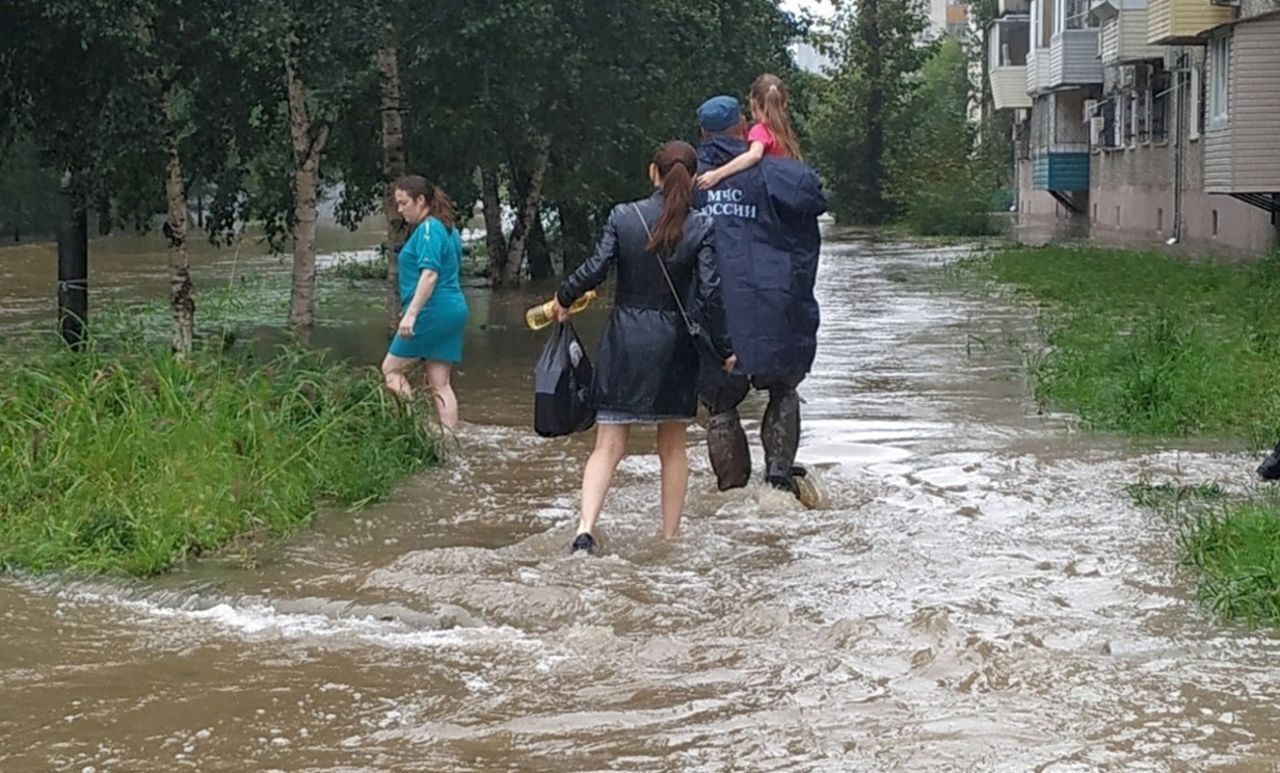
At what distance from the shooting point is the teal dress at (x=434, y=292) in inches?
420

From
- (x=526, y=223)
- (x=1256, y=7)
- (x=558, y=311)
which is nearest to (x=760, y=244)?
(x=558, y=311)

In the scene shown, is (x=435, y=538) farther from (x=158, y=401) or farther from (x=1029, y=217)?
(x=1029, y=217)

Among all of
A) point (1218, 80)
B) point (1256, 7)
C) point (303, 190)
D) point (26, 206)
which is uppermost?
point (1256, 7)

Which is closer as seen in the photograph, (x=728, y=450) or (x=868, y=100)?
(x=728, y=450)

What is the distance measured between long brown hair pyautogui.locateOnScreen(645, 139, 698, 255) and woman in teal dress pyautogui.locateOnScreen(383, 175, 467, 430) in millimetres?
3039

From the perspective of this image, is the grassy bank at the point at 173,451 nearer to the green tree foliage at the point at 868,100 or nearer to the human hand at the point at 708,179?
the human hand at the point at 708,179

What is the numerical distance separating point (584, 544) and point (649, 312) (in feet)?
3.26

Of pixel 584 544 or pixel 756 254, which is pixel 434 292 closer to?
pixel 756 254

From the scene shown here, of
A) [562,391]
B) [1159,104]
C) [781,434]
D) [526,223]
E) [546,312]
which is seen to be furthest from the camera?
[1159,104]

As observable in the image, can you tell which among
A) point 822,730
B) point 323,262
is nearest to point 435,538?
point 822,730

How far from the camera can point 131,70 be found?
1258 cm

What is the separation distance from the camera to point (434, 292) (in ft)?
35.4

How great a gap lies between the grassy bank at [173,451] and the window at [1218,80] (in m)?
24.8

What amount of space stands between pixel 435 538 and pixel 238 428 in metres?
1.39
